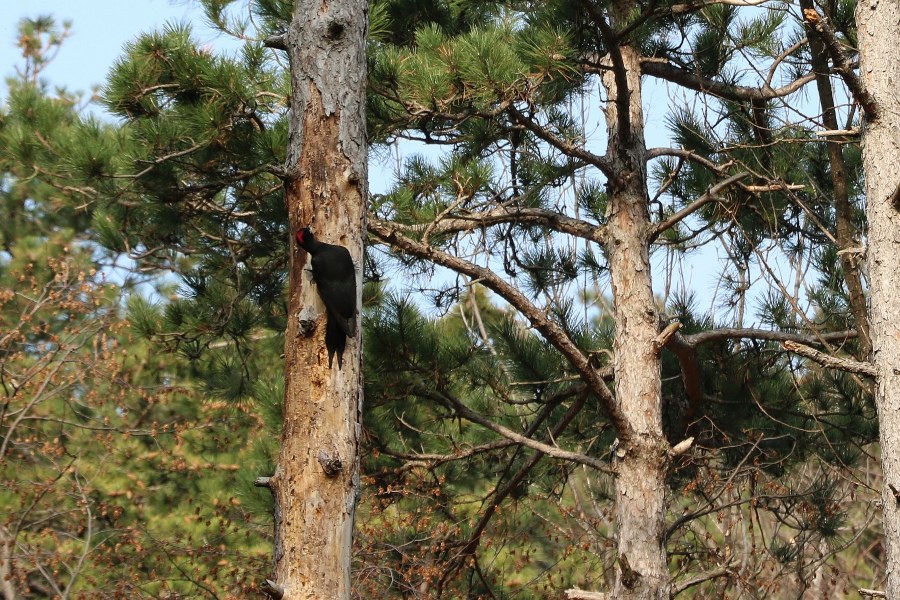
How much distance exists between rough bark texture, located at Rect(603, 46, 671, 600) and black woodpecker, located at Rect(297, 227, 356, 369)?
6.78 ft

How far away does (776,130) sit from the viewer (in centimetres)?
492

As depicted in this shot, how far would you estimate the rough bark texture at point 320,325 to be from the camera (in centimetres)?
311

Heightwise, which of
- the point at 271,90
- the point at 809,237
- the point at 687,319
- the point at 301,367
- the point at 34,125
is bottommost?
the point at 301,367

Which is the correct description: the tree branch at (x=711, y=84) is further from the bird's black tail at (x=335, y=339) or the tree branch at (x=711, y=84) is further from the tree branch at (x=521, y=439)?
the bird's black tail at (x=335, y=339)

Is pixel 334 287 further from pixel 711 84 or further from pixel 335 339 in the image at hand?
pixel 711 84

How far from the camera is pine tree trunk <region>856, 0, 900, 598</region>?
3.50m

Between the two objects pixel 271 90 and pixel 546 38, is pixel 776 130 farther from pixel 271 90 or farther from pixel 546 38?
pixel 271 90

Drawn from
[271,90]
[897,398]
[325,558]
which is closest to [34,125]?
[271,90]

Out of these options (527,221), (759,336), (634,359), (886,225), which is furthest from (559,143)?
(886,225)

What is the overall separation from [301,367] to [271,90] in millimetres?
2454

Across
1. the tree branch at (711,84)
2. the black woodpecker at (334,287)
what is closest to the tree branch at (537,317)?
the black woodpecker at (334,287)

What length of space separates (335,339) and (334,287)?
20 cm

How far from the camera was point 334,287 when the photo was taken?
10.7ft

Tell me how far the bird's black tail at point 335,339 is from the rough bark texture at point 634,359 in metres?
2.13
